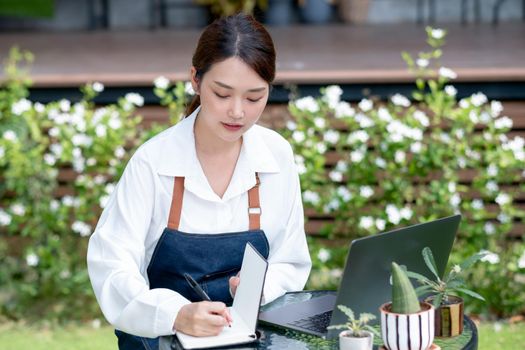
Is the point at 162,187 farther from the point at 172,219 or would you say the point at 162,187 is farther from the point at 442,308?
the point at 442,308

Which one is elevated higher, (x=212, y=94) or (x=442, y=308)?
(x=212, y=94)

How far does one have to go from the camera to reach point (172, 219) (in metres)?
2.55

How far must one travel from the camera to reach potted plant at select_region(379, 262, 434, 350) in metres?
2.11

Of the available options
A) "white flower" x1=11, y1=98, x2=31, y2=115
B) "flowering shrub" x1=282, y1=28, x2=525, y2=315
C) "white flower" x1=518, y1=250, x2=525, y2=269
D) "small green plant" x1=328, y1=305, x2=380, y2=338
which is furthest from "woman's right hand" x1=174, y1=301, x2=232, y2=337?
"white flower" x1=11, y1=98, x2=31, y2=115

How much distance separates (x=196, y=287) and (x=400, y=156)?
2.36 meters

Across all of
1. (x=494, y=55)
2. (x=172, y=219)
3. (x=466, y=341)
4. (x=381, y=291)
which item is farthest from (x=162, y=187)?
(x=494, y=55)

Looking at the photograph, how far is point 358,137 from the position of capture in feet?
15.4

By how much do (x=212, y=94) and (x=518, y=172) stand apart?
8.87ft

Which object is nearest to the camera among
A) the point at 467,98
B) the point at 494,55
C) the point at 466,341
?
the point at 466,341

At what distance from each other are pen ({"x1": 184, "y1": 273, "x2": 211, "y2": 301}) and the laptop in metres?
0.15

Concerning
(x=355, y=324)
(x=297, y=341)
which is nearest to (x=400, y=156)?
(x=297, y=341)

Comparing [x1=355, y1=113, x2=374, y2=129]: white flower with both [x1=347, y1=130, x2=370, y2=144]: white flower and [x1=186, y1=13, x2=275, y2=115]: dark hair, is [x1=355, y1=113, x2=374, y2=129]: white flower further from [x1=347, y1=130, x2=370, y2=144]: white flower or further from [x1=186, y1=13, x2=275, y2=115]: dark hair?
[x1=186, y1=13, x2=275, y2=115]: dark hair

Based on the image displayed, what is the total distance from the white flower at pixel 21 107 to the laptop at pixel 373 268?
2734mm

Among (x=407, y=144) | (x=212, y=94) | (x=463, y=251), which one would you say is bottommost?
(x=463, y=251)
